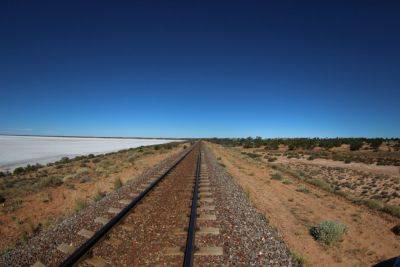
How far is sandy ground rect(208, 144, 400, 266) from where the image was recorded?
21.4ft

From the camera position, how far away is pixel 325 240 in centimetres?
721

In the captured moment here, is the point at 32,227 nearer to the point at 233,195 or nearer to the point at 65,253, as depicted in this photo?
the point at 65,253

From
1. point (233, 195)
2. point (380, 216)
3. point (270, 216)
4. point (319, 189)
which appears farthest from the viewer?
Result: point (319, 189)

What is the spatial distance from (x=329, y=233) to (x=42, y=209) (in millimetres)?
10107

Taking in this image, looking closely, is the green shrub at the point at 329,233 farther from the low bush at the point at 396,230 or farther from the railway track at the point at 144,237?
the railway track at the point at 144,237

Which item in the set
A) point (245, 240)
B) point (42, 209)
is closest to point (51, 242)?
point (245, 240)

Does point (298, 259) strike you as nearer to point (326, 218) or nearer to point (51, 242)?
point (326, 218)

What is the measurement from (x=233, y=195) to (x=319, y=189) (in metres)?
6.79

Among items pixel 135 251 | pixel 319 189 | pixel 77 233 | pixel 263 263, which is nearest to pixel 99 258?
pixel 135 251

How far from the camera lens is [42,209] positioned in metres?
10.2

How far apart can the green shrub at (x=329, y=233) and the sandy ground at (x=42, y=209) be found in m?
8.18

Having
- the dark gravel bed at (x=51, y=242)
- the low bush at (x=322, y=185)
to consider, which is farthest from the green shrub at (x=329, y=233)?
the low bush at (x=322, y=185)

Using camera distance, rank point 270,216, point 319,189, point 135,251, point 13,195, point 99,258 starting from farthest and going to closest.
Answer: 1. point 319,189
2. point 13,195
3. point 270,216
4. point 135,251
5. point 99,258

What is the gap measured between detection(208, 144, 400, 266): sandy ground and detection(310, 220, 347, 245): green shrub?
18cm
